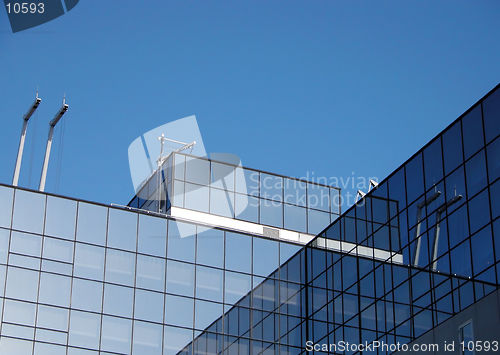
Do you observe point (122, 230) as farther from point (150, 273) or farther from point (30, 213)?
point (30, 213)

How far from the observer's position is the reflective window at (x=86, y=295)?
49.8m

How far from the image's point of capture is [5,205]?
49906mm

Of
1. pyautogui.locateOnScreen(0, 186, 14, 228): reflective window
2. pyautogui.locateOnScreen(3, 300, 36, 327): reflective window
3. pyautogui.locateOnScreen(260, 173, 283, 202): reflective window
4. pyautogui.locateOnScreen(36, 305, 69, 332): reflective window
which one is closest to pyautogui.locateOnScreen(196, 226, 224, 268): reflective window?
pyautogui.locateOnScreen(260, 173, 283, 202): reflective window

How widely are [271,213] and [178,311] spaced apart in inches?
476

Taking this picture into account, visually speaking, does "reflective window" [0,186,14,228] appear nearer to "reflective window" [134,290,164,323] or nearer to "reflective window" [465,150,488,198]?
"reflective window" [134,290,164,323]

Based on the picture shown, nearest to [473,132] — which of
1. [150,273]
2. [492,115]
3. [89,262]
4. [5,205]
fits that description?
Answer: [492,115]

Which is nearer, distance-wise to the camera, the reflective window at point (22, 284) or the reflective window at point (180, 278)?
the reflective window at point (22, 284)

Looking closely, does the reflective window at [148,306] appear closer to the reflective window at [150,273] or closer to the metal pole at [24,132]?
the reflective window at [150,273]

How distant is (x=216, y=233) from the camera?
55.7 m

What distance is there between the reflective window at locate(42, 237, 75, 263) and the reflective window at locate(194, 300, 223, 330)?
8.58m

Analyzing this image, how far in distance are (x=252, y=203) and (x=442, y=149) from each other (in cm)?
2211

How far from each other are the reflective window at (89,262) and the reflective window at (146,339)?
3856 mm

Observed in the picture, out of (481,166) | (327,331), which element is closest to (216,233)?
(327,331)

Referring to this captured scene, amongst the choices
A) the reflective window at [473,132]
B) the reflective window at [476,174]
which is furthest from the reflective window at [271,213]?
the reflective window at [476,174]
